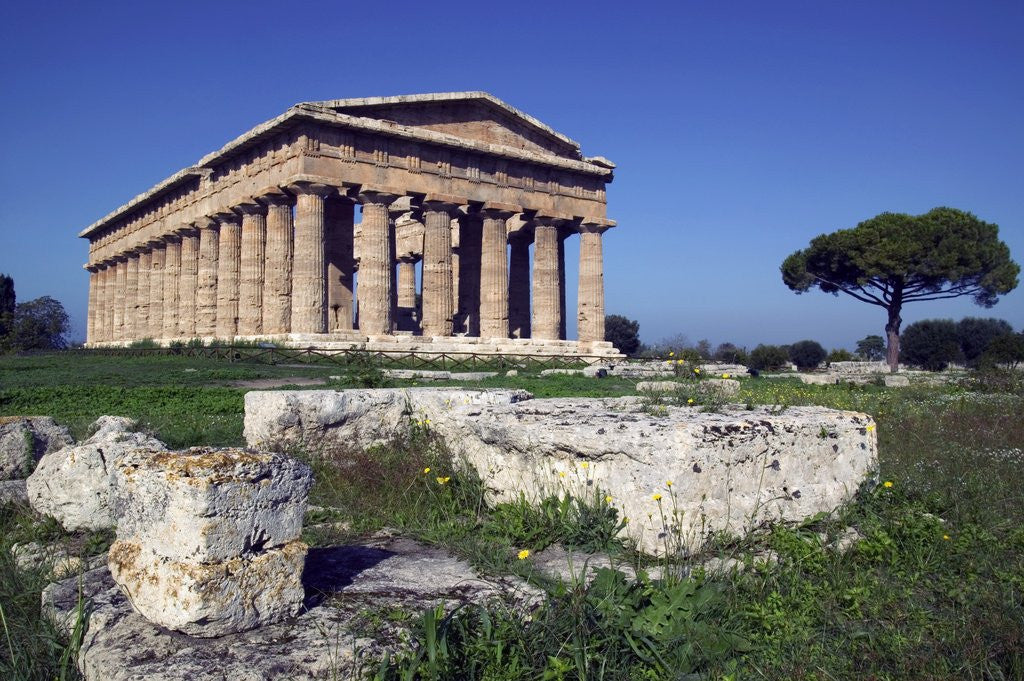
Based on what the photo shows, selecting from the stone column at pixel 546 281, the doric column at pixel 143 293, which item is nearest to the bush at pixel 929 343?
the stone column at pixel 546 281

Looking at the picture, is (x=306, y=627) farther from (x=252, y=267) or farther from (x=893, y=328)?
(x=893, y=328)

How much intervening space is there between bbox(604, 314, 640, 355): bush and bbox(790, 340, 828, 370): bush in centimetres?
1299

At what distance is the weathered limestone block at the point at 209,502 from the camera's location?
324 centimetres

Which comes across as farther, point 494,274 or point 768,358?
point 768,358

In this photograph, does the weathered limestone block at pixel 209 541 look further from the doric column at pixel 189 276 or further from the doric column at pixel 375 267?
the doric column at pixel 189 276

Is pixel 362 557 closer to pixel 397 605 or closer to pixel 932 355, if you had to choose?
pixel 397 605

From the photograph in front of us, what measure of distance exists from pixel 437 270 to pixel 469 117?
21.2ft

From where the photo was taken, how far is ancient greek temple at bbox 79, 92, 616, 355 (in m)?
27.2

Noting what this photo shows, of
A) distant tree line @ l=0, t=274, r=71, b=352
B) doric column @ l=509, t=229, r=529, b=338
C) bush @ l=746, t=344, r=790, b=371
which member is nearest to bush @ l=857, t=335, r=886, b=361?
bush @ l=746, t=344, r=790, b=371

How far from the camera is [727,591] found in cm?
374

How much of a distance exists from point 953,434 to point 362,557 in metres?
6.89

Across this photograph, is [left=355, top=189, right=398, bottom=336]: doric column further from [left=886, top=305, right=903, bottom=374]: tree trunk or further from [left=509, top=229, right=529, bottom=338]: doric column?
[left=886, top=305, right=903, bottom=374]: tree trunk

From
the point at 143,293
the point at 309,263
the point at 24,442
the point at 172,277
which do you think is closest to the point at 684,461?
the point at 24,442

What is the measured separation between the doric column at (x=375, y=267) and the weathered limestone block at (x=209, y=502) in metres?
24.4
